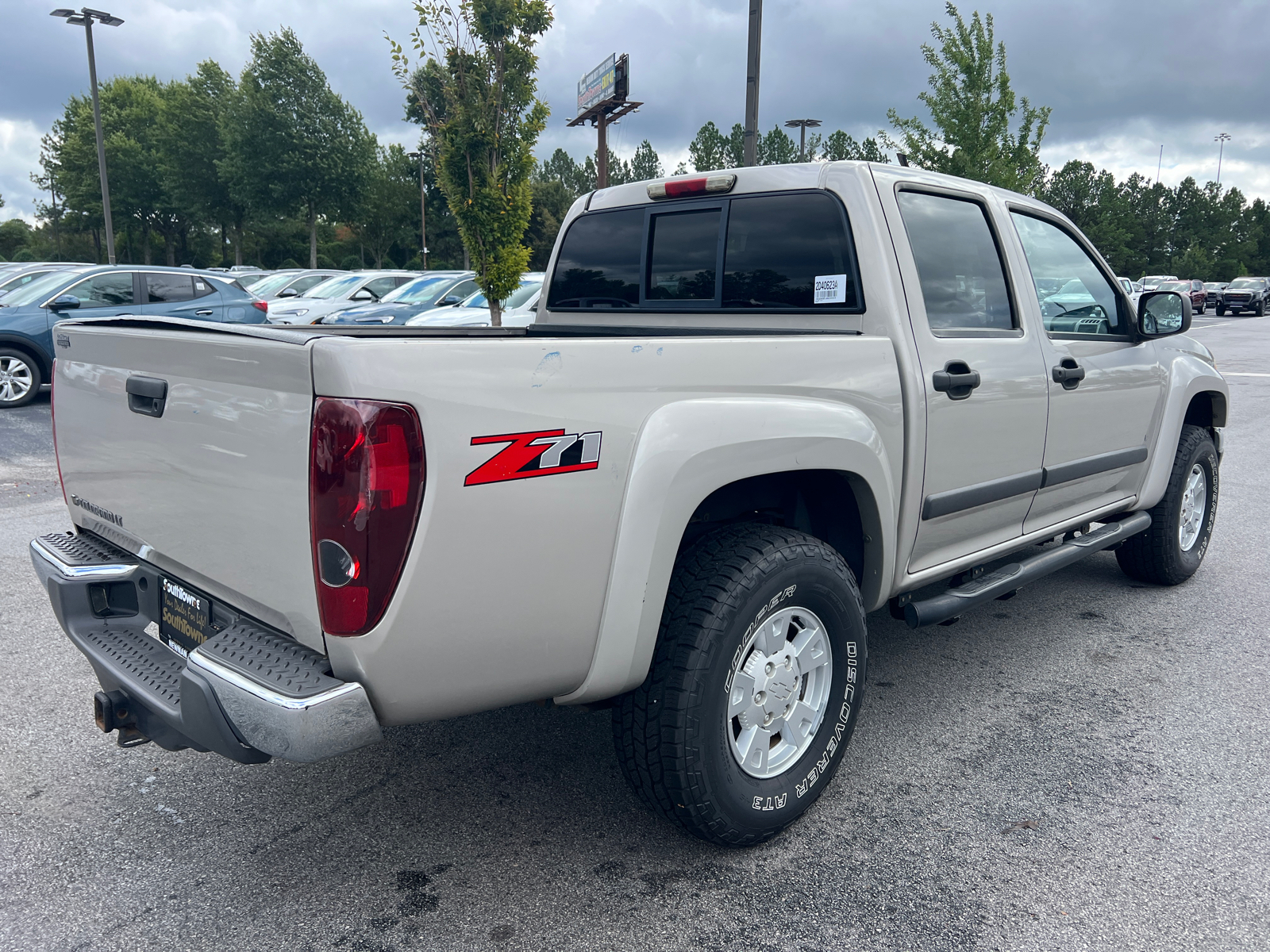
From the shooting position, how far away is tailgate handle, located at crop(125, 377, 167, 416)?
227 cm

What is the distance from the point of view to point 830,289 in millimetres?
3160

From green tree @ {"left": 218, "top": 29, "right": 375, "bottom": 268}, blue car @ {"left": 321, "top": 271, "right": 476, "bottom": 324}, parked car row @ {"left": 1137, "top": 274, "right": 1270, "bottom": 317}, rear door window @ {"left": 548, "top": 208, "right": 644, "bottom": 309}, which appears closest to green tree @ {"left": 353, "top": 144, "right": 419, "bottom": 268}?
Answer: green tree @ {"left": 218, "top": 29, "right": 375, "bottom": 268}

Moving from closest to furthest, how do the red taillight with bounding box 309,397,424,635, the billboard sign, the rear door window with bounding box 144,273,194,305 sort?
the red taillight with bounding box 309,397,424,635 → the rear door window with bounding box 144,273,194,305 → the billboard sign

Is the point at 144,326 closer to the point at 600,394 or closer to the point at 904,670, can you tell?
the point at 600,394

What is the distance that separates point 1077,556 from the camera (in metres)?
3.90

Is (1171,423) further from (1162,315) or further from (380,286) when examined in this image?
(380,286)

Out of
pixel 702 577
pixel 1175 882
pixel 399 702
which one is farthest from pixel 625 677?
pixel 1175 882

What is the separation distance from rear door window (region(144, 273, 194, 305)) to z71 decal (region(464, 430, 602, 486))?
11661 millimetres

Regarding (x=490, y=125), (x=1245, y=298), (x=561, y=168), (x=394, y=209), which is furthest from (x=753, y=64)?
(x=561, y=168)

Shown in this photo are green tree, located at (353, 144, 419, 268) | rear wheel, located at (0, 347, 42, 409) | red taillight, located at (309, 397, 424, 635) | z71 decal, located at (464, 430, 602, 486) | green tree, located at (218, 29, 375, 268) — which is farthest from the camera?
green tree, located at (353, 144, 419, 268)

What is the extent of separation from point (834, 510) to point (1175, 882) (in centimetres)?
134

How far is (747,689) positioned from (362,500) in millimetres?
1198

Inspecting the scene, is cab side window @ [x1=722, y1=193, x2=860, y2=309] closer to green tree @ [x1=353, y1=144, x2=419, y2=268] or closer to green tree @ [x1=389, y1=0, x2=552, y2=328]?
green tree @ [x1=389, y1=0, x2=552, y2=328]

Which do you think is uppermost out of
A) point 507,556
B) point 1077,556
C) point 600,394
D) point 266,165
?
point 266,165
